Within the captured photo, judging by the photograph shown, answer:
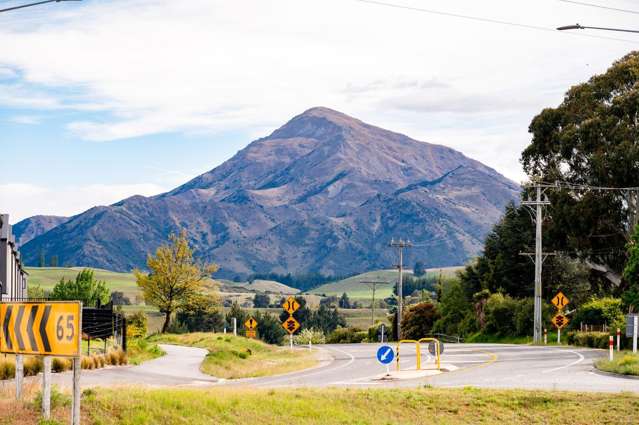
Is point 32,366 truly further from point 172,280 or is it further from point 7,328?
point 172,280

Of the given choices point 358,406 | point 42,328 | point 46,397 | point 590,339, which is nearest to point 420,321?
point 590,339

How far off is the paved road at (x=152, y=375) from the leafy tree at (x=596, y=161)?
27206 millimetres

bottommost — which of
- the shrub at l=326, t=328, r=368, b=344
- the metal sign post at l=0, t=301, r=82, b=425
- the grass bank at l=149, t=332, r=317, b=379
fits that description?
the shrub at l=326, t=328, r=368, b=344

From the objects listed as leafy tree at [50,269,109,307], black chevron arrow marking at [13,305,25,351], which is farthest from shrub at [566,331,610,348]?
leafy tree at [50,269,109,307]

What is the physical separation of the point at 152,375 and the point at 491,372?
441 inches

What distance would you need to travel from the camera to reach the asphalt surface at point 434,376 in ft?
95.9

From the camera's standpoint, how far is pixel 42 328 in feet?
50.4

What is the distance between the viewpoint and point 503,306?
65.8 m

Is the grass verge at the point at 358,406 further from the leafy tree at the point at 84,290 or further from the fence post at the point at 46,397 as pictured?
the leafy tree at the point at 84,290

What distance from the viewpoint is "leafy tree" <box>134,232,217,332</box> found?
229 ft

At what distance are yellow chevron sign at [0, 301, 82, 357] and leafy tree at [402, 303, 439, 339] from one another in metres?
65.3

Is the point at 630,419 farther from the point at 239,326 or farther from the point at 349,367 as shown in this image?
the point at 239,326

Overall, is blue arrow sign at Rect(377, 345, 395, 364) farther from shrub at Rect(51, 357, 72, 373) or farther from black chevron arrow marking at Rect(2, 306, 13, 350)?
black chevron arrow marking at Rect(2, 306, 13, 350)

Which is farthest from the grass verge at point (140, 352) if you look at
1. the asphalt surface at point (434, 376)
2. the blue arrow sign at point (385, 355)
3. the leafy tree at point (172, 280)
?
the leafy tree at point (172, 280)
